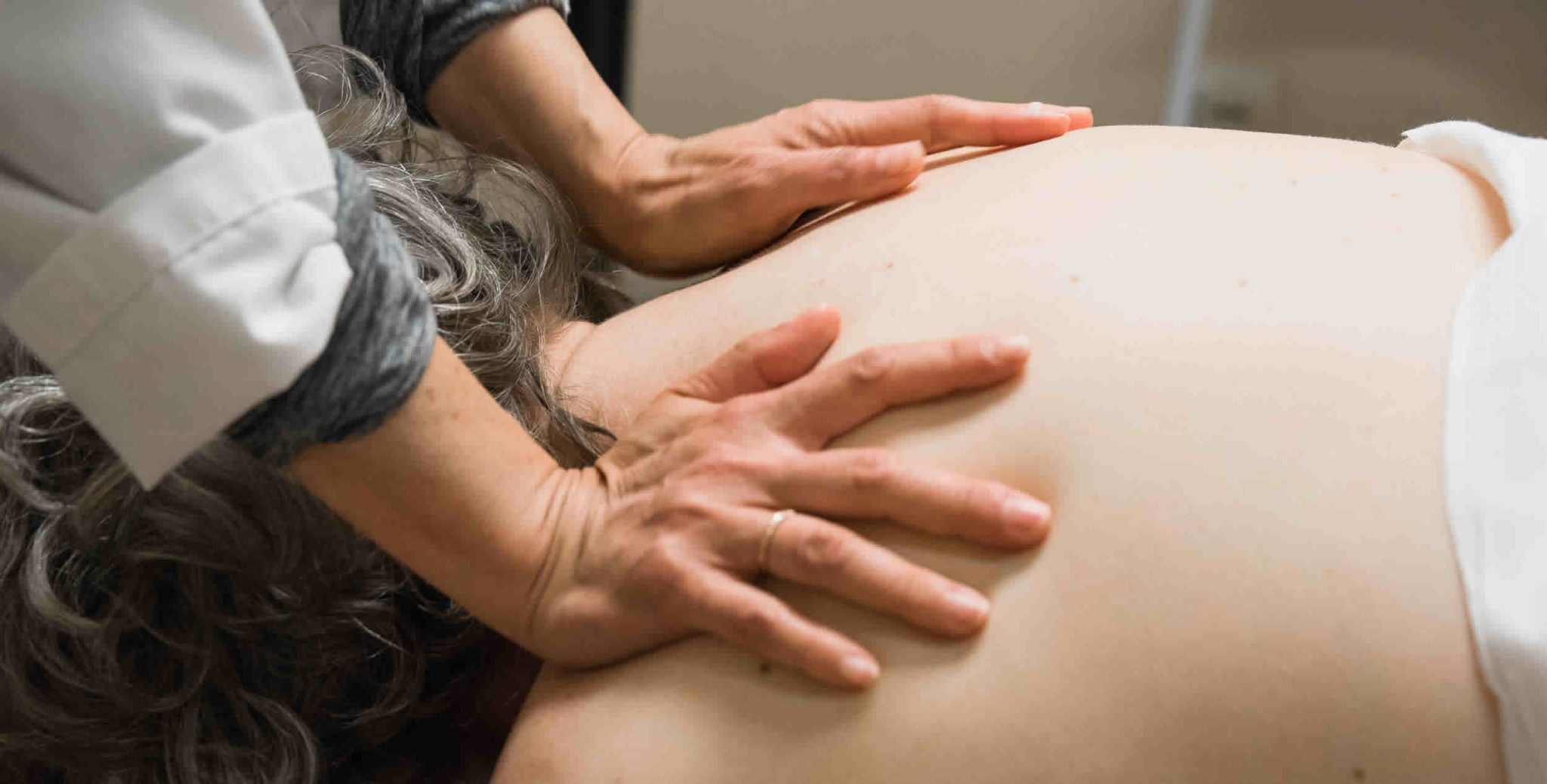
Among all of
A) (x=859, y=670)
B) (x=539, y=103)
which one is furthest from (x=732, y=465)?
(x=539, y=103)

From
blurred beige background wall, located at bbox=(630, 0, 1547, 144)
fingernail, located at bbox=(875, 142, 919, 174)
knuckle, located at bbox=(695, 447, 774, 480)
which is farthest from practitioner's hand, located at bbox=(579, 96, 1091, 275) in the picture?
blurred beige background wall, located at bbox=(630, 0, 1547, 144)

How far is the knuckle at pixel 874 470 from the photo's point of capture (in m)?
0.66

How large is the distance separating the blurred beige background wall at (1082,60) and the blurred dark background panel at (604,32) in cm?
28

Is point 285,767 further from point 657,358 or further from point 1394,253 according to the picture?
point 1394,253

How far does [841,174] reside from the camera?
892 mm

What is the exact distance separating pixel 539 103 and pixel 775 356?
1.42 ft

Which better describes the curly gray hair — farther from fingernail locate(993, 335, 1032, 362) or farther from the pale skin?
fingernail locate(993, 335, 1032, 362)

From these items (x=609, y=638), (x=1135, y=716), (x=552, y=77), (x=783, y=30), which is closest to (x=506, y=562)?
(x=609, y=638)

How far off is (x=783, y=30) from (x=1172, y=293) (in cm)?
162

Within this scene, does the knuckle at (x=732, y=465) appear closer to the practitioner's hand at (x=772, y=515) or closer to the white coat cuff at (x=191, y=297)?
the practitioner's hand at (x=772, y=515)

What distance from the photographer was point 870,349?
2.27ft

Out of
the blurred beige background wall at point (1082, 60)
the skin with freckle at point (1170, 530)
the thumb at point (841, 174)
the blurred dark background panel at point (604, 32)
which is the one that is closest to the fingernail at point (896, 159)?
the thumb at point (841, 174)

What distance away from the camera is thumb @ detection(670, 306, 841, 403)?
75cm

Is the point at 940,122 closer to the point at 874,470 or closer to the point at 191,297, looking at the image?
the point at 874,470
